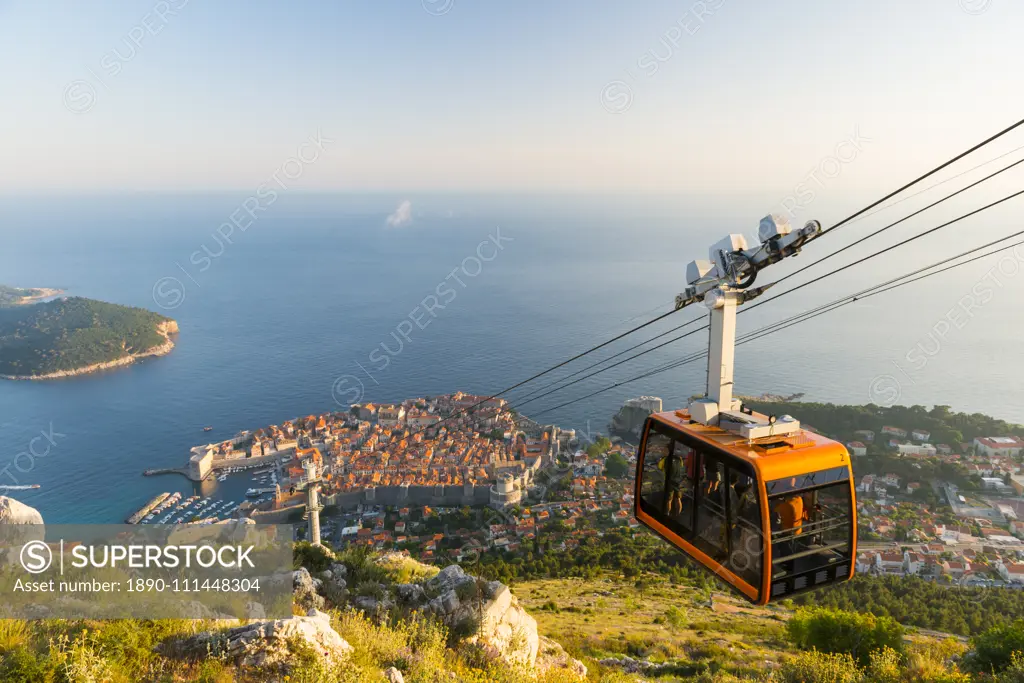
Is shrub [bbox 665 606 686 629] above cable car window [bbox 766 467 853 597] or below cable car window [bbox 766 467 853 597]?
below

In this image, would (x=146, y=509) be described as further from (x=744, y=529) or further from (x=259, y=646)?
(x=744, y=529)

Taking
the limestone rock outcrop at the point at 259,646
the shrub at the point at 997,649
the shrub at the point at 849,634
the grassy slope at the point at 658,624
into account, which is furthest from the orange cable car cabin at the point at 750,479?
the shrub at the point at 849,634

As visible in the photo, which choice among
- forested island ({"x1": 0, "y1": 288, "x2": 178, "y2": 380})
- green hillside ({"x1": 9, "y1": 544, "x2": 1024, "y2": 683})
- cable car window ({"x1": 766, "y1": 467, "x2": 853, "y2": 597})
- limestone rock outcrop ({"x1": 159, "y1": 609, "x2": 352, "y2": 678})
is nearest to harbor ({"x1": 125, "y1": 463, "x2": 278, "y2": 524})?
green hillside ({"x1": 9, "y1": 544, "x2": 1024, "y2": 683})

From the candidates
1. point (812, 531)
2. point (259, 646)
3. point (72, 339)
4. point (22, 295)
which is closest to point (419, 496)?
point (259, 646)

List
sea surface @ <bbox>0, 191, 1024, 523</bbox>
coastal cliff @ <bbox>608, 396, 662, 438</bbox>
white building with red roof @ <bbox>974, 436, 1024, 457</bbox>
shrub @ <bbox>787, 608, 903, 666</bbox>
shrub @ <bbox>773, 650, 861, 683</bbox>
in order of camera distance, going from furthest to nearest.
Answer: sea surface @ <bbox>0, 191, 1024, 523</bbox> → coastal cliff @ <bbox>608, 396, 662, 438</bbox> → white building with red roof @ <bbox>974, 436, 1024, 457</bbox> → shrub @ <bbox>787, 608, 903, 666</bbox> → shrub @ <bbox>773, 650, 861, 683</bbox>

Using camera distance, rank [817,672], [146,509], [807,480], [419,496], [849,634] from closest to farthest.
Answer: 1. [807,480]
2. [817,672]
3. [849,634]
4. [419,496]
5. [146,509]

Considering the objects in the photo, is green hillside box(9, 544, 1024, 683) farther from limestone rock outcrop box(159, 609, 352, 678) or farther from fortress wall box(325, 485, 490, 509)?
fortress wall box(325, 485, 490, 509)

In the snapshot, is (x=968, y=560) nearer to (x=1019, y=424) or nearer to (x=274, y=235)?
(x=1019, y=424)
